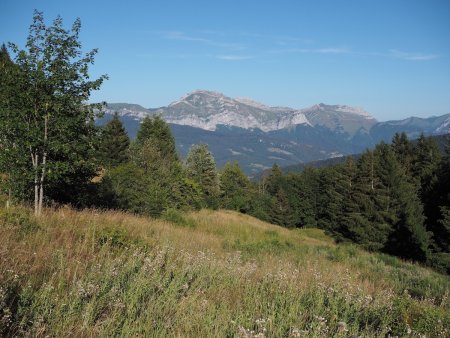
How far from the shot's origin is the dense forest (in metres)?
11.0

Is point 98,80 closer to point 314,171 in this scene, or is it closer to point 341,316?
point 341,316

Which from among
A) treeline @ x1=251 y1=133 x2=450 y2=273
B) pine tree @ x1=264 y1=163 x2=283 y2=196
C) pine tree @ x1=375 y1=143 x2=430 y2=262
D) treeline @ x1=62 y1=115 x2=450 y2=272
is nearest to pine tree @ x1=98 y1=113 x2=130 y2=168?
treeline @ x1=62 y1=115 x2=450 y2=272

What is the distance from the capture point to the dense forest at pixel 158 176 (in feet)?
36.0

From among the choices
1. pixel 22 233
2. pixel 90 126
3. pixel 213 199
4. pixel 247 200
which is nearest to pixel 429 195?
pixel 213 199

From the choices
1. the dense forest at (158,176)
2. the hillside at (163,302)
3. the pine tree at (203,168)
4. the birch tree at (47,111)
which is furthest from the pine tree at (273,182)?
the hillside at (163,302)

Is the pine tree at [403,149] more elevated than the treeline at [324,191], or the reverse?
the pine tree at [403,149]

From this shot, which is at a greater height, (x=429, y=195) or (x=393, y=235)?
(x=429, y=195)

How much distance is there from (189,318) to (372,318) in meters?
2.79

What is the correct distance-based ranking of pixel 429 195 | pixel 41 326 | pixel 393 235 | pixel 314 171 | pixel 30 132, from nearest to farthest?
1. pixel 41 326
2. pixel 30 132
3. pixel 393 235
4. pixel 429 195
5. pixel 314 171

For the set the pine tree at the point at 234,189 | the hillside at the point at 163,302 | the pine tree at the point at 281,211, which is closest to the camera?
the hillside at the point at 163,302

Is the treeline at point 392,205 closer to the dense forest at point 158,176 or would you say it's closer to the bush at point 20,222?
the dense forest at point 158,176

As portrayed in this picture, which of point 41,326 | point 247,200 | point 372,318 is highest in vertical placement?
point 41,326

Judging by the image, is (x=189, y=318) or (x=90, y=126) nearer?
(x=189, y=318)

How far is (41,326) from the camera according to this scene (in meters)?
3.19
